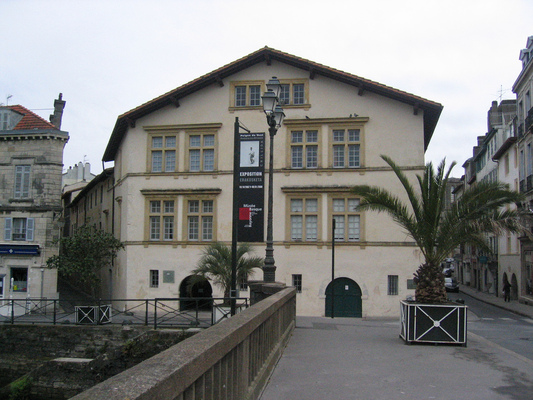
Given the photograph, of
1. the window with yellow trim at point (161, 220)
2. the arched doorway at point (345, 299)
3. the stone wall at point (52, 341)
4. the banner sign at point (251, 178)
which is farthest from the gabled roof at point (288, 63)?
the stone wall at point (52, 341)

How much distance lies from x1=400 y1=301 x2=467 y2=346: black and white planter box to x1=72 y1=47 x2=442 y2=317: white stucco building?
16242 millimetres

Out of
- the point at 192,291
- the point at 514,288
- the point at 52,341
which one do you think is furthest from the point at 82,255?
the point at 514,288

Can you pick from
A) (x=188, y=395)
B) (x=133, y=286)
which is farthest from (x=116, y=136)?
(x=188, y=395)

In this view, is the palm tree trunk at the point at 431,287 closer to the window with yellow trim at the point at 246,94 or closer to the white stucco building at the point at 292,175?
the white stucco building at the point at 292,175

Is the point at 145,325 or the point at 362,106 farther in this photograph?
the point at 362,106

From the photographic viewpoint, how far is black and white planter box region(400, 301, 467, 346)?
42.4ft

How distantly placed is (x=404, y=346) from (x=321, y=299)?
16719 mm

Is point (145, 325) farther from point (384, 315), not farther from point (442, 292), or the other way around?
point (442, 292)

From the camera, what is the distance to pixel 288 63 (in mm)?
30703

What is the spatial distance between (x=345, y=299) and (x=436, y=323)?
54.3 feet

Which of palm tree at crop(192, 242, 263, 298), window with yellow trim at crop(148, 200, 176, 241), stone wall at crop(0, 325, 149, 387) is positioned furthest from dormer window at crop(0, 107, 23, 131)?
palm tree at crop(192, 242, 263, 298)

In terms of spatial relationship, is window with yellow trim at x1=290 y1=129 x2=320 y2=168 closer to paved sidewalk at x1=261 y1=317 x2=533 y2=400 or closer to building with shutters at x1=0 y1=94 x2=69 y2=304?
building with shutters at x1=0 y1=94 x2=69 y2=304

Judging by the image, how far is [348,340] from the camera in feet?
46.1

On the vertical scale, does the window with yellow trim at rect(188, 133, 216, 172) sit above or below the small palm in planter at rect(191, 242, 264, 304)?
above
